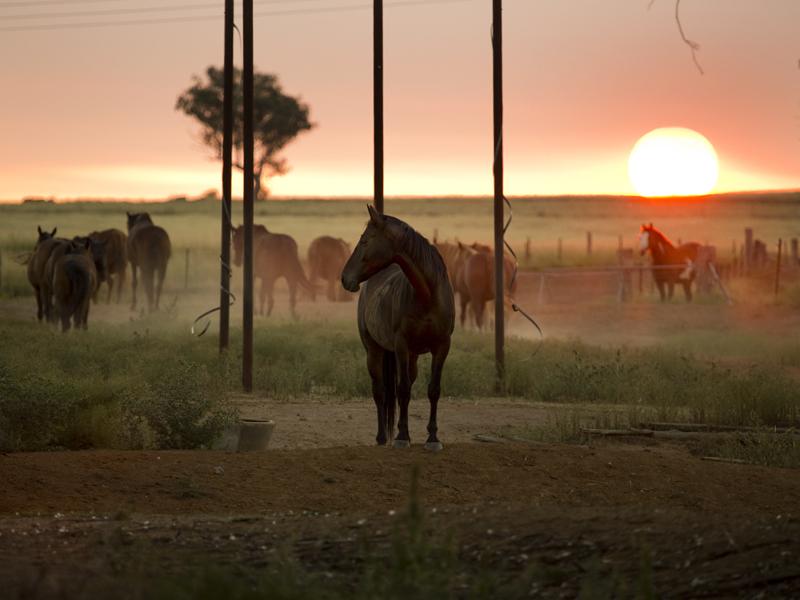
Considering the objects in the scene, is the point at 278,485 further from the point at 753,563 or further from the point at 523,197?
the point at 523,197

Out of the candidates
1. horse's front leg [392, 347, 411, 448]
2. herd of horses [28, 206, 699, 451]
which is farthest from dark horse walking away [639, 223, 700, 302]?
horse's front leg [392, 347, 411, 448]

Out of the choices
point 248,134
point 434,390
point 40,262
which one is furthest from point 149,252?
point 434,390

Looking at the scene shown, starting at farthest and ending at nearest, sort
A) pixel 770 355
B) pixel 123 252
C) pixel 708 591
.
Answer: pixel 123 252, pixel 770 355, pixel 708 591

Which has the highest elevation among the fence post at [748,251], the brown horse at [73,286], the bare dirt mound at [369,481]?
the fence post at [748,251]

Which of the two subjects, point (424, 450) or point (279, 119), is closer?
point (424, 450)

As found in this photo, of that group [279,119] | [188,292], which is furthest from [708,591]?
[279,119]

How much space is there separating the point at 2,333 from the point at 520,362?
9171mm

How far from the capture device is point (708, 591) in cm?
783

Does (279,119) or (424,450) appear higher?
(279,119)

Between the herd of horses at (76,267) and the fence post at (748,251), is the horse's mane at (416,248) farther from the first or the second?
the fence post at (748,251)

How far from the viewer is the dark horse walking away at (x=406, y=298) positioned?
44.5 feet

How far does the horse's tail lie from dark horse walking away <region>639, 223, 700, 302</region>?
90.8 ft

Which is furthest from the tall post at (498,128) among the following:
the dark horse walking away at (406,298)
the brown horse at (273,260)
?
the brown horse at (273,260)

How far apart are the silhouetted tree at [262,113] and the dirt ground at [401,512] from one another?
6873 centimetres
